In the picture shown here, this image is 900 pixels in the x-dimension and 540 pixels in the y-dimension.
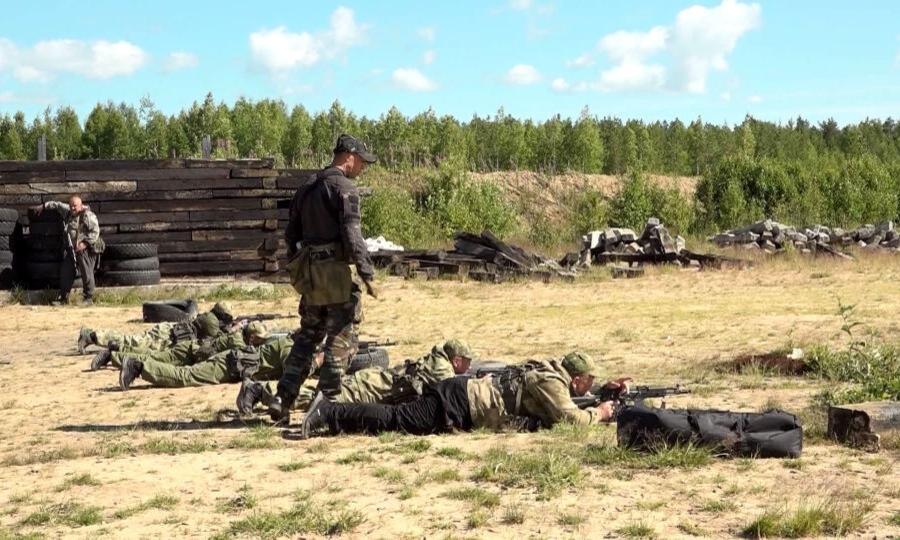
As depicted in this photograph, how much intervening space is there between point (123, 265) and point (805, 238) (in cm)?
1880

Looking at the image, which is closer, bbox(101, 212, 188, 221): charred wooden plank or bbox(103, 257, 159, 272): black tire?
bbox(103, 257, 159, 272): black tire

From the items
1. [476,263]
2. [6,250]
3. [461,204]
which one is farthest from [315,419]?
[461,204]

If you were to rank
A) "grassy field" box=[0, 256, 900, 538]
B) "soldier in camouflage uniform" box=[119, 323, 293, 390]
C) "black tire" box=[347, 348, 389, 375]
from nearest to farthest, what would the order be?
1. "grassy field" box=[0, 256, 900, 538]
2. "soldier in camouflage uniform" box=[119, 323, 293, 390]
3. "black tire" box=[347, 348, 389, 375]

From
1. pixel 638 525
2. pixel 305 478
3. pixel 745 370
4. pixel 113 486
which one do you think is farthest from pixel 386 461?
pixel 745 370

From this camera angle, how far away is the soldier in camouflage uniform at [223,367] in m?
10.9

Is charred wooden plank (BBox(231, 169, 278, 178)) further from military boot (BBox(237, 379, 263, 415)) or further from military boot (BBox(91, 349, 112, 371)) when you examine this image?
military boot (BBox(237, 379, 263, 415))

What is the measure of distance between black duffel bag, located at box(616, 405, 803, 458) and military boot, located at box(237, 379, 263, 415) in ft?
10.4

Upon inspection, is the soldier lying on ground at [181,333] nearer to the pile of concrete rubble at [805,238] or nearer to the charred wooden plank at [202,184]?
the charred wooden plank at [202,184]

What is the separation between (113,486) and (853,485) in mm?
4442

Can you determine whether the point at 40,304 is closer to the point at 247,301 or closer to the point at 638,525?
the point at 247,301

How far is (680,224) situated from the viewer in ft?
133

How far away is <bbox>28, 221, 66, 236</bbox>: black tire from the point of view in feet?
66.2

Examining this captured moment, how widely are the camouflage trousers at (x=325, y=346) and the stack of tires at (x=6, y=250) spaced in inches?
528

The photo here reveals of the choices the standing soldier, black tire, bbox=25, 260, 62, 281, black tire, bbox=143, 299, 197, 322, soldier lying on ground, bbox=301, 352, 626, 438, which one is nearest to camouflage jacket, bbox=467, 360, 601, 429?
soldier lying on ground, bbox=301, 352, 626, 438
